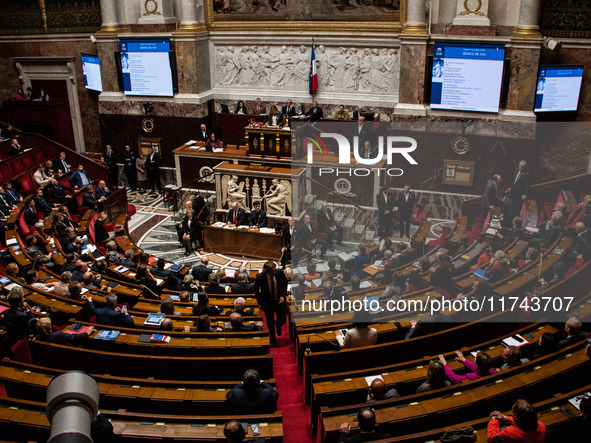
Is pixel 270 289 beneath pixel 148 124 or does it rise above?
beneath

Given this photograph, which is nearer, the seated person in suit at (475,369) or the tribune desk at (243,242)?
the seated person in suit at (475,369)

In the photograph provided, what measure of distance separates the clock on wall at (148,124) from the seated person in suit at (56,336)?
11.8m

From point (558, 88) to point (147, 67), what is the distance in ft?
38.9

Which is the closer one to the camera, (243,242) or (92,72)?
(243,242)

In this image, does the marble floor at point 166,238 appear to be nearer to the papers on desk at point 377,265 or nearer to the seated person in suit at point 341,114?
the papers on desk at point 377,265

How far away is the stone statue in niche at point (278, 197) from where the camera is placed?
13.7 meters

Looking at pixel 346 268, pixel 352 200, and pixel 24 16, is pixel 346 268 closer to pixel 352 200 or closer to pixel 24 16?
pixel 352 200

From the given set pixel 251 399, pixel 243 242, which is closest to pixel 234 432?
pixel 251 399

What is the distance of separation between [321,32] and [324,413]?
1315 centimetres

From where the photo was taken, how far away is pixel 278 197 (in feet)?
45.2

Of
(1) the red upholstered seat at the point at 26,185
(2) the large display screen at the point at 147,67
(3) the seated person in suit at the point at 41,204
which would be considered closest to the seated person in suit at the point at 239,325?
(3) the seated person in suit at the point at 41,204

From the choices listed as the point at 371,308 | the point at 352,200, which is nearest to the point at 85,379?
the point at 371,308

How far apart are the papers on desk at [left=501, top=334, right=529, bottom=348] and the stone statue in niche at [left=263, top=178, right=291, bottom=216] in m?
7.89
